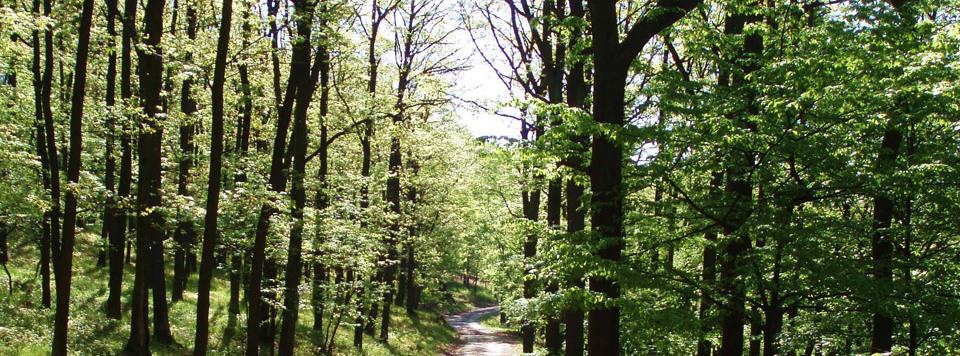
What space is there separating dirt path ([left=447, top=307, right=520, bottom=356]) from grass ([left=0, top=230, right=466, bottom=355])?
1674 mm

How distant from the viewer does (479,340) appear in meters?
36.3

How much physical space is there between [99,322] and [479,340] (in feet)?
78.8

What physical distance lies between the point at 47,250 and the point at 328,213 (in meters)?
6.94

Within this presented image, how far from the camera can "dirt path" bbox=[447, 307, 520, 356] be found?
3061cm

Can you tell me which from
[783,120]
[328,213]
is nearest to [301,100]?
[328,213]

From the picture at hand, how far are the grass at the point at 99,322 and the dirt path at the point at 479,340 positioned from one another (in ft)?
5.49

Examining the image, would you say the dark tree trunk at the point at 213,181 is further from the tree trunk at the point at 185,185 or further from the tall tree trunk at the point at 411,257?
the tall tree trunk at the point at 411,257

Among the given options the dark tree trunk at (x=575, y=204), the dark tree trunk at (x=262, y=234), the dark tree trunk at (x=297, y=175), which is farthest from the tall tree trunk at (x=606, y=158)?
the dark tree trunk at (x=297, y=175)

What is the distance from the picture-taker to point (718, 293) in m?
8.67

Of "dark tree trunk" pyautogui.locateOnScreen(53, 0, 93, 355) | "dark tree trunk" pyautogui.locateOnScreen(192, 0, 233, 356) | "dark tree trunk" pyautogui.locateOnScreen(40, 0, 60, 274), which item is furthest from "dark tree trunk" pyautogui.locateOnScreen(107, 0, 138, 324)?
"dark tree trunk" pyautogui.locateOnScreen(192, 0, 233, 356)

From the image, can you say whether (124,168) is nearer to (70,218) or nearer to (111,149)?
(111,149)

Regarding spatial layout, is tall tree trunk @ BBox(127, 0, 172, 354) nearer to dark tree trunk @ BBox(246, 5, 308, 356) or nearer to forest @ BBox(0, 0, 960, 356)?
forest @ BBox(0, 0, 960, 356)

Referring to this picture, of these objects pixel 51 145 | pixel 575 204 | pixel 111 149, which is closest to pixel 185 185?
pixel 111 149

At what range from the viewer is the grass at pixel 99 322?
13406 millimetres
